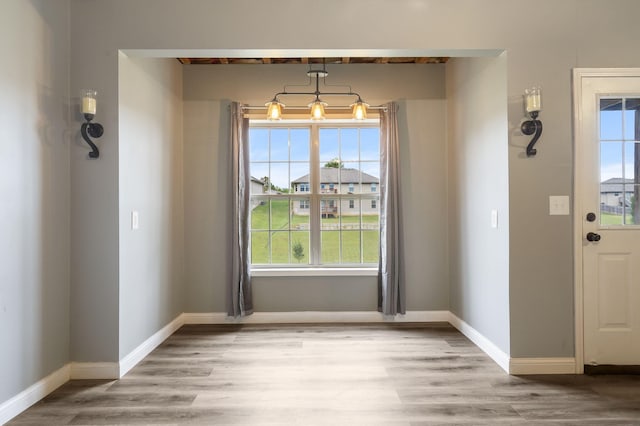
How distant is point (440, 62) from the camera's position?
427cm

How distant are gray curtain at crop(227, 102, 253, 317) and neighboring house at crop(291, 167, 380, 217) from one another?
0.58 m

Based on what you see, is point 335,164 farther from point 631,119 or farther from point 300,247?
point 631,119

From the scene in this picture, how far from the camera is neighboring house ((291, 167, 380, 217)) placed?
4.50m

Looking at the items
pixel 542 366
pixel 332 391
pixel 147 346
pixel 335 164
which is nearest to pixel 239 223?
pixel 335 164

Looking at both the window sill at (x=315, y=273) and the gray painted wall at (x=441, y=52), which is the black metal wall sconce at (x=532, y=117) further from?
the window sill at (x=315, y=273)

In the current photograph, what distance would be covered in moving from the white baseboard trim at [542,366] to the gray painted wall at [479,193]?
0.11m

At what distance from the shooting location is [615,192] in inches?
116

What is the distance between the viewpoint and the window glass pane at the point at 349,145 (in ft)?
14.7

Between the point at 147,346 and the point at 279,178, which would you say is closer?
the point at 147,346

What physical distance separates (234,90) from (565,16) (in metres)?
2.96

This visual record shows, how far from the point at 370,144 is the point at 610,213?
2290 mm

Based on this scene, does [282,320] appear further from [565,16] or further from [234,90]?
[565,16]

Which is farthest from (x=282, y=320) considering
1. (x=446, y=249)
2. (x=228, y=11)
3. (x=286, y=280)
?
(x=228, y=11)

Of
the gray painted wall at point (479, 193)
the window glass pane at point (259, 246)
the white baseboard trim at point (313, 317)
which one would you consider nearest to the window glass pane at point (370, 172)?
the gray painted wall at point (479, 193)
